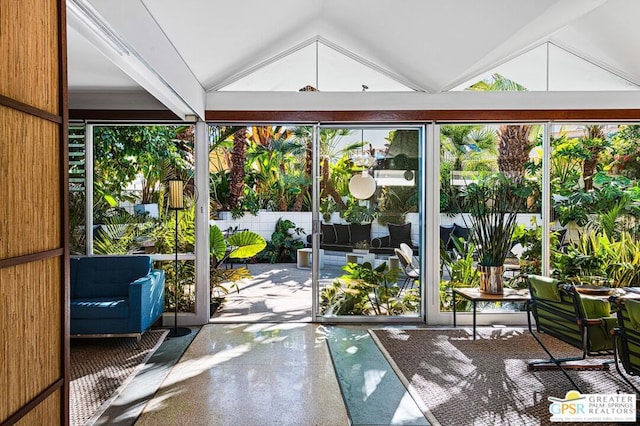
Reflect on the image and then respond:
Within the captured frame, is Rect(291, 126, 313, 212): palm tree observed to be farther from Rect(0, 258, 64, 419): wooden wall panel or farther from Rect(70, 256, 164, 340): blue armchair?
Rect(0, 258, 64, 419): wooden wall panel

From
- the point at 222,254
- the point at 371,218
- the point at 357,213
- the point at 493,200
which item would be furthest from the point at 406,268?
the point at 222,254

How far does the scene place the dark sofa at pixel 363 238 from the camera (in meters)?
5.41

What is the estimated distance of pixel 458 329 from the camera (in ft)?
16.7

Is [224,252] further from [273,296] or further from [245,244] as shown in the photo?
[273,296]

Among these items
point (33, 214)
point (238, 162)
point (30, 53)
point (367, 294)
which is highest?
point (238, 162)

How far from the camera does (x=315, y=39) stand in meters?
5.26

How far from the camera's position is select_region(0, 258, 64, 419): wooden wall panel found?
→ 1.55 meters

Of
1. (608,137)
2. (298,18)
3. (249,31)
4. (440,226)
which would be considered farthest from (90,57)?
(608,137)

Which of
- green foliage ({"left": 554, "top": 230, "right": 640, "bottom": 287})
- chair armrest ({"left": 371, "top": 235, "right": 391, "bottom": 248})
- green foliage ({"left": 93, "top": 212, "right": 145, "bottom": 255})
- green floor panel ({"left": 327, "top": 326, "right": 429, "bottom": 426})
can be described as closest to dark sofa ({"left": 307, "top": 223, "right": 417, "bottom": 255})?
chair armrest ({"left": 371, "top": 235, "right": 391, "bottom": 248})

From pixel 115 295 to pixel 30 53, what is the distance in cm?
365

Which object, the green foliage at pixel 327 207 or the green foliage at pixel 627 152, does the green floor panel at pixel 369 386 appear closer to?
the green foliage at pixel 327 207

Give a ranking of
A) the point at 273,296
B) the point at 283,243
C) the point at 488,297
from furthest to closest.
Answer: the point at 283,243, the point at 273,296, the point at 488,297

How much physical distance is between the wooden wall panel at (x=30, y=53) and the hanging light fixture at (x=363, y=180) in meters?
3.80

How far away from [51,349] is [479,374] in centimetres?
305
